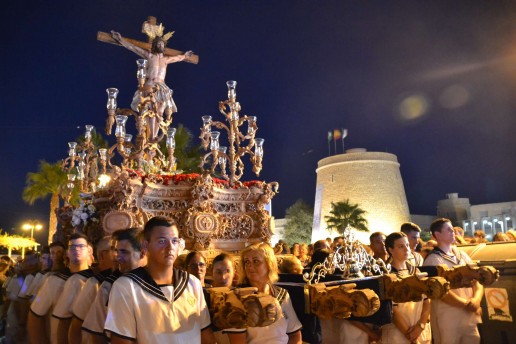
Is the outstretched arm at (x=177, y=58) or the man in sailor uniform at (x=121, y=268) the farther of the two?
the outstretched arm at (x=177, y=58)

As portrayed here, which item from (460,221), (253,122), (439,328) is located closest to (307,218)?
(460,221)

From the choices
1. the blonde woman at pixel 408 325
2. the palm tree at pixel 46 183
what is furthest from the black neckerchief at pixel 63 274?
the palm tree at pixel 46 183

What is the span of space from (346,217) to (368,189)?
4697mm

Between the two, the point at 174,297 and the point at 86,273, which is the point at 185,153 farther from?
the point at 174,297

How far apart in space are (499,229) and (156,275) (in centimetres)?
5076

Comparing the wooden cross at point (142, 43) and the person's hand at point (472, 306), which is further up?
the wooden cross at point (142, 43)

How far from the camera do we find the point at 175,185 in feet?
29.8

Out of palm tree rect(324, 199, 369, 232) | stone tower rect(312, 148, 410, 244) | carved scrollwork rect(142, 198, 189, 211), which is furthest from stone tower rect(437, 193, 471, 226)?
carved scrollwork rect(142, 198, 189, 211)

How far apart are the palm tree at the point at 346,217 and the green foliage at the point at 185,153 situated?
2237cm

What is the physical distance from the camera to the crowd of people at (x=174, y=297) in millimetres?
2574

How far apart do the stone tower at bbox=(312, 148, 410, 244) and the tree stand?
6.57ft

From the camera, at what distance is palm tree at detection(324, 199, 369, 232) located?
39500 mm

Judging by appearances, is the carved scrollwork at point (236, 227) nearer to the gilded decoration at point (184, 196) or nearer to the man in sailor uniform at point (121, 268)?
the gilded decoration at point (184, 196)

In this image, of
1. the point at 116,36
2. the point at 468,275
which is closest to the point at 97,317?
the point at 468,275
